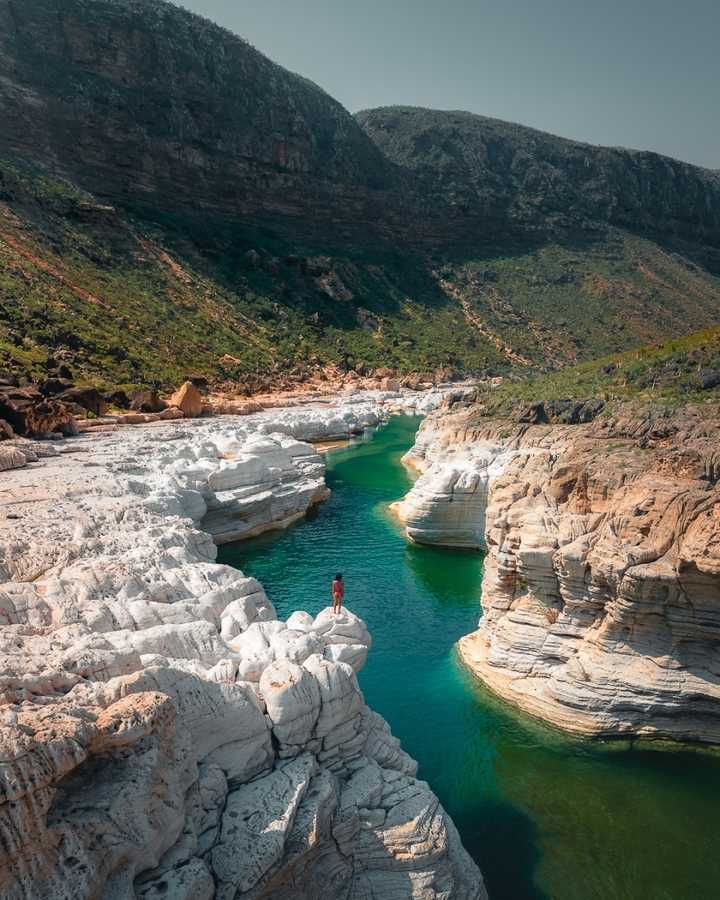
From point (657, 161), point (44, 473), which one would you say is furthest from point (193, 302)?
point (657, 161)

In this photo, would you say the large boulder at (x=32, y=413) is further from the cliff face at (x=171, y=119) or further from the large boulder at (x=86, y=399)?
the cliff face at (x=171, y=119)

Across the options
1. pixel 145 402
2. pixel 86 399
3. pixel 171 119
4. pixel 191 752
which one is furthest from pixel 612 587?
pixel 171 119

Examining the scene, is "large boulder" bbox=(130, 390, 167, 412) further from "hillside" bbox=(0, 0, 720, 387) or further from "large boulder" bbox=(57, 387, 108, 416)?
"hillside" bbox=(0, 0, 720, 387)

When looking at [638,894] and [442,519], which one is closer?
[638,894]

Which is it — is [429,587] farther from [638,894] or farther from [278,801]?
[278,801]

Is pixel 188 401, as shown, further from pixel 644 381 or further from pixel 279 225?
pixel 279 225

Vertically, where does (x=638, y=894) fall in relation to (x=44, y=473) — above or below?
below

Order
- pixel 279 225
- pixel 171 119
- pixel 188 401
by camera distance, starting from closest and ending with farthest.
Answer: pixel 188 401 → pixel 171 119 → pixel 279 225
